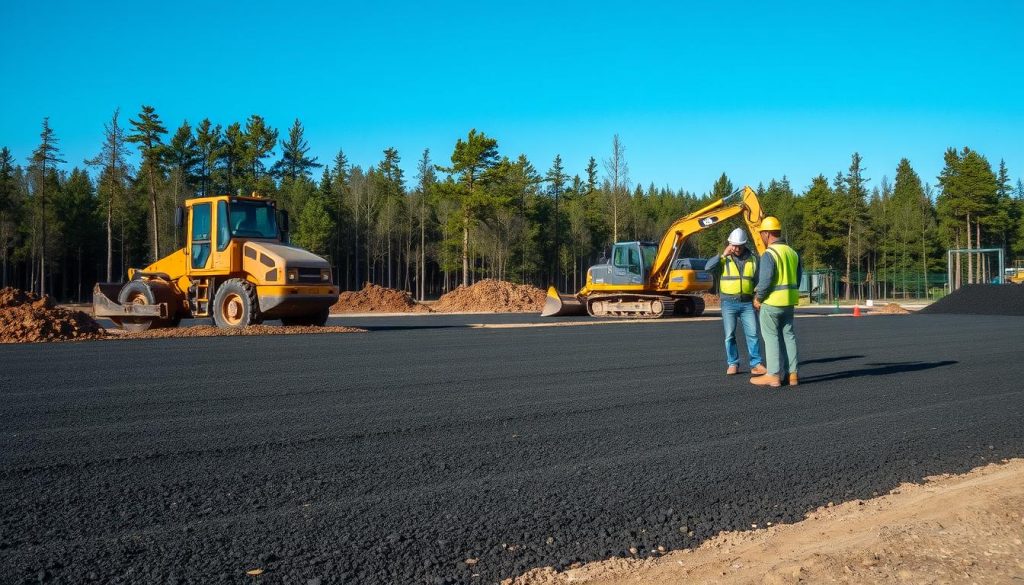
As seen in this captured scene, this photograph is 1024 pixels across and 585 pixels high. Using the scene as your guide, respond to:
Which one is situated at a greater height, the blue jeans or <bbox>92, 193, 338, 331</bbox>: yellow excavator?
<bbox>92, 193, 338, 331</bbox>: yellow excavator

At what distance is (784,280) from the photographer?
26.7 feet

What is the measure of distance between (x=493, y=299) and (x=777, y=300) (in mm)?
27675

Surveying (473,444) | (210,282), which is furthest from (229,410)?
(210,282)

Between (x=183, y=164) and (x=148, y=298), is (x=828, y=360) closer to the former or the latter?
(x=148, y=298)

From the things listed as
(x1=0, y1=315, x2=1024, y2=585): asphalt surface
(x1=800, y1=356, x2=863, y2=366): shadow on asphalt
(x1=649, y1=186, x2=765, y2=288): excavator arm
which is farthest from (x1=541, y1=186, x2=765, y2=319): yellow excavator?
(x1=0, y1=315, x2=1024, y2=585): asphalt surface

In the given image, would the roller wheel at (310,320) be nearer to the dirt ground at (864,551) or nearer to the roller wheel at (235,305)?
the roller wheel at (235,305)

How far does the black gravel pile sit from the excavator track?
10672mm

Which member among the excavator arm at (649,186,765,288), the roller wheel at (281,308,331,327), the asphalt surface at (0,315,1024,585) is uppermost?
the excavator arm at (649,186,765,288)

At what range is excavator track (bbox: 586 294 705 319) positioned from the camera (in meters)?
25.3

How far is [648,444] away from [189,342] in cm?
1061

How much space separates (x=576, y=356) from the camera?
37.9 feet

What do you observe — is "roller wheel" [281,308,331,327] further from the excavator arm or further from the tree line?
the tree line

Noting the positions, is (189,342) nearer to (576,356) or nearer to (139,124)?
(576,356)

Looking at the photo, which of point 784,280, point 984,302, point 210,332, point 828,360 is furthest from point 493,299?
point 784,280
